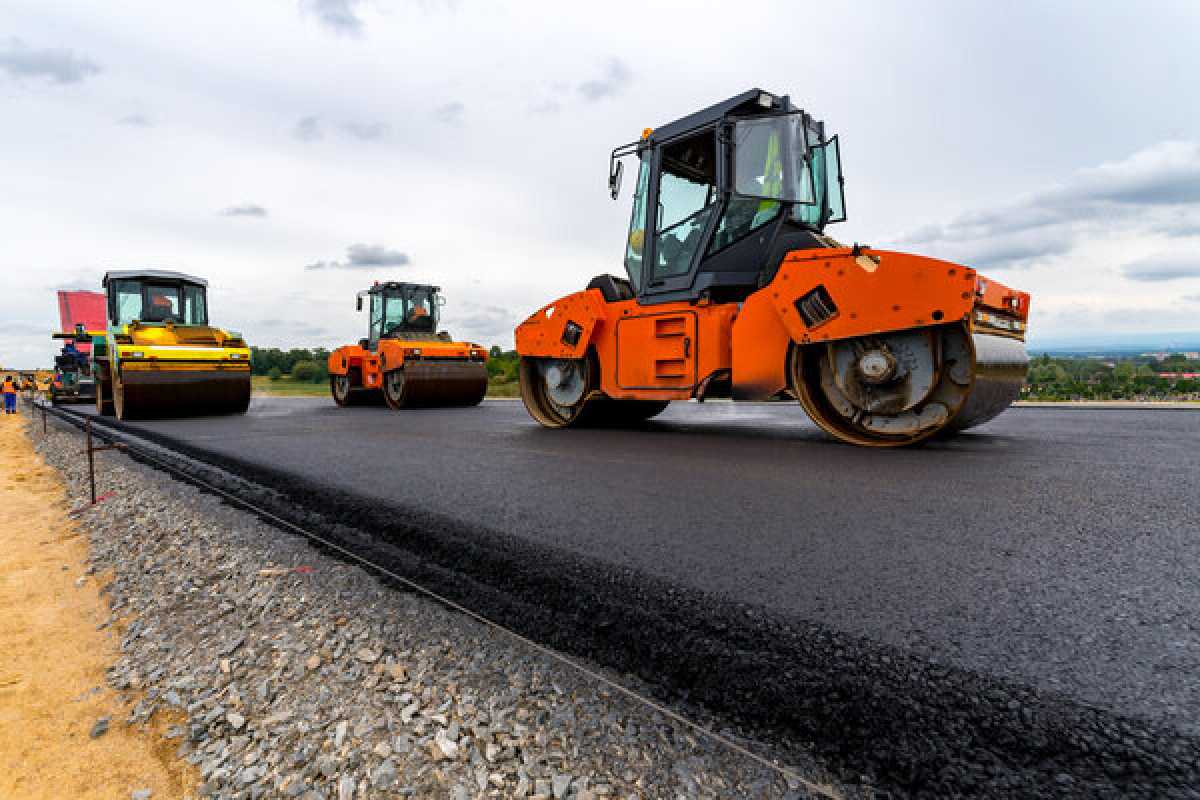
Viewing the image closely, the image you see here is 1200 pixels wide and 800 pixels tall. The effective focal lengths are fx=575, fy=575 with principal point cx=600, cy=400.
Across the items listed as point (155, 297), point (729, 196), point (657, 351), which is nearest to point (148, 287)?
point (155, 297)

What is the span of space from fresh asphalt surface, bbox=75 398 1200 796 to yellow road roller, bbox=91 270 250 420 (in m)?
6.15

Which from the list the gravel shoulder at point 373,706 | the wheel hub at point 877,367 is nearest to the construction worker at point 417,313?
the wheel hub at point 877,367

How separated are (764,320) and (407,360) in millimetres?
8598

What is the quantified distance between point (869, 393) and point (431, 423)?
569cm

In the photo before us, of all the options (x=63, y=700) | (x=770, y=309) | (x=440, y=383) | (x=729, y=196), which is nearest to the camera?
(x=63, y=700)

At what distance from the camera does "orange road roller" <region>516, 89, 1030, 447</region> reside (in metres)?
4.21

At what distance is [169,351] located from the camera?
962 centimetres

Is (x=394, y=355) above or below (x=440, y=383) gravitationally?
above

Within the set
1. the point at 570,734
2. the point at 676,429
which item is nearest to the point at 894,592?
the point at 570,734

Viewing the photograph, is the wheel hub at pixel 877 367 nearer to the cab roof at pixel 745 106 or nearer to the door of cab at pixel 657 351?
the door of cab at pixel 657 351

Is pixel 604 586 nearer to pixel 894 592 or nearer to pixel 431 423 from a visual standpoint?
pixel 894 592

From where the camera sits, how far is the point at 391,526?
2709 millimetres

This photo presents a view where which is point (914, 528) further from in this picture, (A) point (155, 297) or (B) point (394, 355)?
(A) point (155, 297)

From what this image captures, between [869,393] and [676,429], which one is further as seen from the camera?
[676,429]
